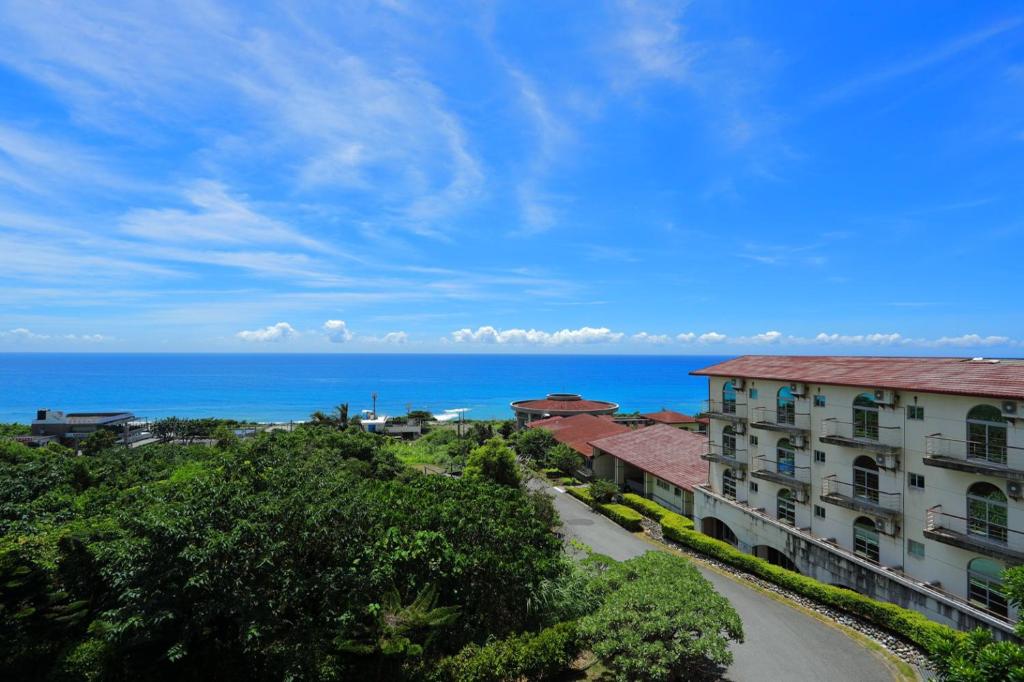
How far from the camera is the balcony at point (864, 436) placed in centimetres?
2045

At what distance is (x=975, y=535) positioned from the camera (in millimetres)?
17844

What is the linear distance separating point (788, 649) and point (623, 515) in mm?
15348

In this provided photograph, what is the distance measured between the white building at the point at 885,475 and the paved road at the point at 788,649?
3.06m

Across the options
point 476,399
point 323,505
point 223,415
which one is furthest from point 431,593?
point 476,399

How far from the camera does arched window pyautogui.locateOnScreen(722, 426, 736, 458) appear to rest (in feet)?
96.7

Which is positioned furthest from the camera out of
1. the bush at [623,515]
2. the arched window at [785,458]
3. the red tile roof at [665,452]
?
the red tile roof at [665,452]

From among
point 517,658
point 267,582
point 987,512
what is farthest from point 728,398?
point 267,582

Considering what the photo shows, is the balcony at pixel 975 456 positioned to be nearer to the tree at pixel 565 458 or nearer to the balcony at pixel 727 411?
the balcony at pixel 727 411

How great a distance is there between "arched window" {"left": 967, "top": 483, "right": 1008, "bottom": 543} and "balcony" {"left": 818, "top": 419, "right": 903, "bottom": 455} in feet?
9.09

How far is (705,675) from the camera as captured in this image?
51.9 feet

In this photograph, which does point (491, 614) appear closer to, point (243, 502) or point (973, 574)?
point (243, 502)

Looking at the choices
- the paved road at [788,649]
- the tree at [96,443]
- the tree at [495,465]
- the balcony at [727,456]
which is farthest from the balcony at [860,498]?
the tree at [96,443]

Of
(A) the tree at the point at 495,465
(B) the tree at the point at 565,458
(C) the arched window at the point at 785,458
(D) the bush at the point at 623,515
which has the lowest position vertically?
(D) the bush at the point at 623,515

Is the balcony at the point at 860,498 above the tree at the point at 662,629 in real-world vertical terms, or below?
above
